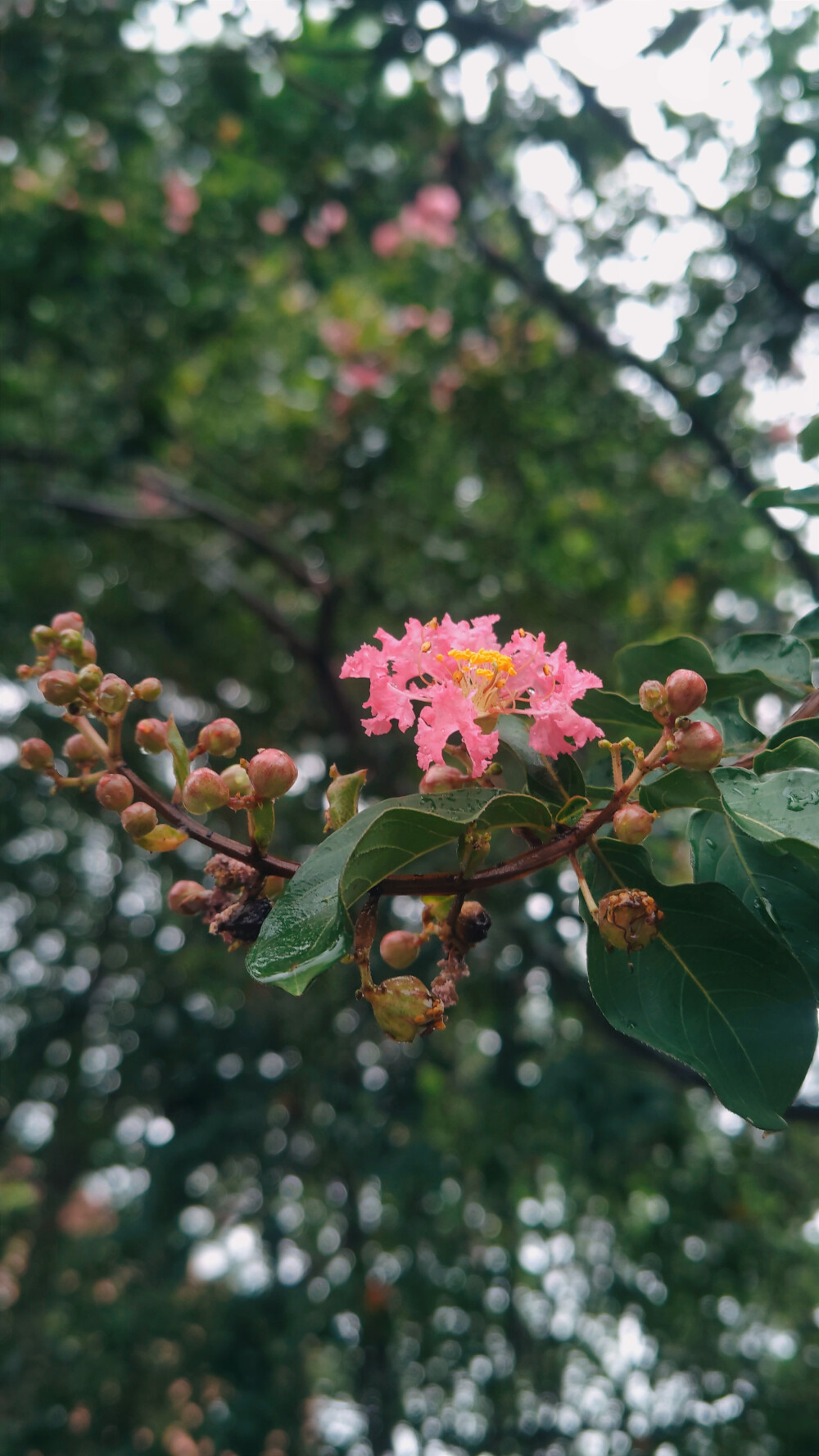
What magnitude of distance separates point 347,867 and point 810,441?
64 centimetres

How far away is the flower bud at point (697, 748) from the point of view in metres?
0.62

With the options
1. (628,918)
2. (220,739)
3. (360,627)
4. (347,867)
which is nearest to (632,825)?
(628,918)

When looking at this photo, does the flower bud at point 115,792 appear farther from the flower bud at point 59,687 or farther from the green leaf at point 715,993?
the green leaf at point 715,993

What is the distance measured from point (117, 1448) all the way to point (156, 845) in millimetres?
3648

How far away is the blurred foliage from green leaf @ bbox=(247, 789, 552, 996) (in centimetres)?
189

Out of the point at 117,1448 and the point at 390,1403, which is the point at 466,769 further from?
the point at 117,1448

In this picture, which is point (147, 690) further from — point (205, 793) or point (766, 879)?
point (766, 879)

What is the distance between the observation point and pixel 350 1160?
298cm

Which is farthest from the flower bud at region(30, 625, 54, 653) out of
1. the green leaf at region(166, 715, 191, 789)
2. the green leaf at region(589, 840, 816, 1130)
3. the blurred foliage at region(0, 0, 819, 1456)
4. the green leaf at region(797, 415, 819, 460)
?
the blurred foliage at region(0, 0, 819, 1456)

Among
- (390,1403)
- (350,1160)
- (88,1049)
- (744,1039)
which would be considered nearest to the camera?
(744,1039)

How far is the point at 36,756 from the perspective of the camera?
74 cm

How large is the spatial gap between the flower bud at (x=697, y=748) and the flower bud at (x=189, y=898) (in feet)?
1.11

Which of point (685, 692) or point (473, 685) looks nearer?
point (685, 692)

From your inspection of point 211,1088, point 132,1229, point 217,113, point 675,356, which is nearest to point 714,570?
point 675,356
